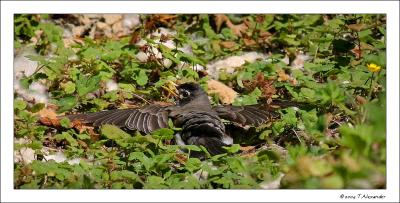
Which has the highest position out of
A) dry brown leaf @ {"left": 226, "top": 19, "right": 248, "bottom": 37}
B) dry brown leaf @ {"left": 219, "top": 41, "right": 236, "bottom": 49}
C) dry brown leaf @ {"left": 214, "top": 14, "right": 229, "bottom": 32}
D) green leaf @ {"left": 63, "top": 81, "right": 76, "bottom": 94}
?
dry brown leaf @ {"left": 214, "top": 14, "right": 229, "bottom": 32}

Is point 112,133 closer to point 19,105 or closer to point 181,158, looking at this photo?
point 181,158

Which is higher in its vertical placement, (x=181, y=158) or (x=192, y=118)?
(x=192, y=118)

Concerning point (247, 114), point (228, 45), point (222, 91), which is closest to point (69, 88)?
point (222, 91)

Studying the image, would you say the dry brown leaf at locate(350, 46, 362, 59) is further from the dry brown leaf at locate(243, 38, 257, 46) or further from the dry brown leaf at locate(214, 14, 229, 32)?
the dry brown leaf at locate(214, 14, 229, 32)

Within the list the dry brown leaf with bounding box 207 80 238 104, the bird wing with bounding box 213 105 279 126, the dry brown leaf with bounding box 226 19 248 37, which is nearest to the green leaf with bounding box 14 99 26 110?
the bird wing with bounding box 213 105 279 126

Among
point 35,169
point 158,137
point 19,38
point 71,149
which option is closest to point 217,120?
point 158,137

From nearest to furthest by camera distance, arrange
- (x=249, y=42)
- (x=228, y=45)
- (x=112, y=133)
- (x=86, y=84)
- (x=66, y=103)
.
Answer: (x=112, y=133) → (x=66, y=103) → (x=86, y=84) → (x=228, y=45) → (x=249, y=42)

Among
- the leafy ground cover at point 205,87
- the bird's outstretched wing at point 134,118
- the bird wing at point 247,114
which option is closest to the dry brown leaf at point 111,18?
the leafy ground cover at point 205,87

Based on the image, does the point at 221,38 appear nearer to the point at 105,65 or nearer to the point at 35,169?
the point at 105,65
